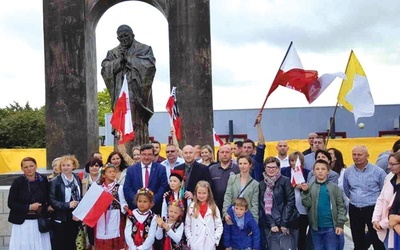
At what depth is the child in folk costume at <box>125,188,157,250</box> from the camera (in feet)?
23.1

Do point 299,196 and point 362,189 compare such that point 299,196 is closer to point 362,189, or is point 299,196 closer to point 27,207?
point 362,189

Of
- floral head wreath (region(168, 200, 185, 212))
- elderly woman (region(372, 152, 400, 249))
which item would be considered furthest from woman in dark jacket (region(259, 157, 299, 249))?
elderly woman (region(372, 152, 400, 249))

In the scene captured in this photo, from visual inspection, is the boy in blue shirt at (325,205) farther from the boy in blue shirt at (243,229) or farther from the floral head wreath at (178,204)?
the floral head wreath at (178,204)

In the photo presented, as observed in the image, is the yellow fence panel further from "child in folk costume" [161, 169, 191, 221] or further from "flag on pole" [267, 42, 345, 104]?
"child in folk costume" [161, 169, 191, 221]

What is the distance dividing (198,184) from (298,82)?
259cm

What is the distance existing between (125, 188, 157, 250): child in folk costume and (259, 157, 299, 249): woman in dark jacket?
1.44 meters

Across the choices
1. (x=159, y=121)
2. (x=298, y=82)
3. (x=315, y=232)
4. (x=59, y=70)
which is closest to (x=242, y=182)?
(x=315, y=232)

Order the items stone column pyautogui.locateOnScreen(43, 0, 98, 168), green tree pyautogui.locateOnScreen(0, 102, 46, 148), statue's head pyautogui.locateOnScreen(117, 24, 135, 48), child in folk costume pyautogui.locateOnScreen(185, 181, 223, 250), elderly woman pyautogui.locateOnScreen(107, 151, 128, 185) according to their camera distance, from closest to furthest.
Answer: child in folk costume pyautogui.locateOnScreen(185, 181, 223, 250) → elderly woman pyautogui.locateOnScreen(107, 151, 128, 185) → statue's head pyautogui.locateOnScreen(117, 24, 135, 48) → stone column pyautogui.locateOnScreen(43, 0, 98, 168) → green tree pyautogui.locateOnScreen(0, 102, 46, 148)

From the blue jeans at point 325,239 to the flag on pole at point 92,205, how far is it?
2746 millimetres

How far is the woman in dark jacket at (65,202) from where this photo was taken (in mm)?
7664

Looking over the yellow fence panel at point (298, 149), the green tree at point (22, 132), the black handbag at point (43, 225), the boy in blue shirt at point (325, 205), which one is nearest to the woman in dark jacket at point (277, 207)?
the boy in blue shirt at point (325, 205)

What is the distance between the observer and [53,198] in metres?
7.64

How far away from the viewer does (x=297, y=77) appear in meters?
8.61

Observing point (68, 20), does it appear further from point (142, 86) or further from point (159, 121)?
point (159, 121)
